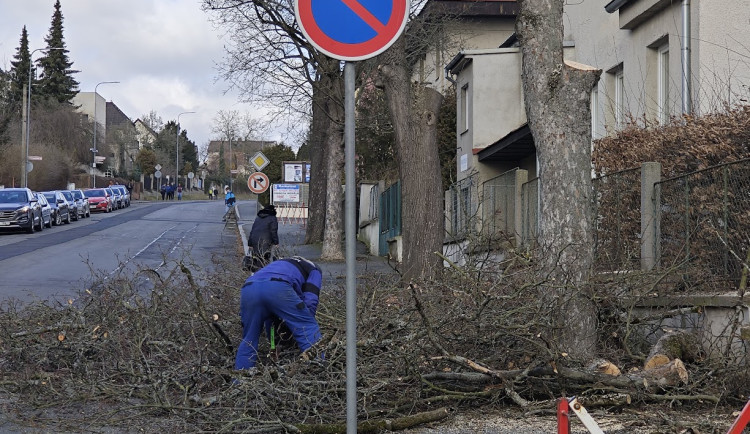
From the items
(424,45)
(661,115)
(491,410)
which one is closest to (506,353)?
(491,410)

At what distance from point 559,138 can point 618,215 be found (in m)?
2.87

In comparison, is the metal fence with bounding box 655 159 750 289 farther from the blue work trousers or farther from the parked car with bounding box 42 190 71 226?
the parked car with bounding box 42 190 71 226

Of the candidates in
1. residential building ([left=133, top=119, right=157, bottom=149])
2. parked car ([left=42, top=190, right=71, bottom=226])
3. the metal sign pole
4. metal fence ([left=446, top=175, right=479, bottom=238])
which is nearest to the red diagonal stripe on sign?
the metal sign pole

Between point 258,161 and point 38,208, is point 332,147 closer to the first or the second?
point 258,161

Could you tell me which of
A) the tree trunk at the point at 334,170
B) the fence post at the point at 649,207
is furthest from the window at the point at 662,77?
the tree trunk at the point at 334,170

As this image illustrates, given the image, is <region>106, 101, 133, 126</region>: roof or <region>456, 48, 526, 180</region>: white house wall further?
<region>106, 101, 133, 126</region>: roof

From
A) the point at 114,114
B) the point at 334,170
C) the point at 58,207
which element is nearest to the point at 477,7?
the point at 334,170

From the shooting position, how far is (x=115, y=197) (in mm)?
63312

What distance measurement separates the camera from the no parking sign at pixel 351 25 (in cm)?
465

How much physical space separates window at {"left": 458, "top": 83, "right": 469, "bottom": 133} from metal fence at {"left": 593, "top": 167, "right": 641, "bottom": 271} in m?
13.2

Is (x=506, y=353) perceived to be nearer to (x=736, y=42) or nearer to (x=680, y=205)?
(x=680, y=205)

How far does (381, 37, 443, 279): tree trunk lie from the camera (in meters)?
13.6

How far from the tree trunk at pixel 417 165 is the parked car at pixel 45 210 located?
28.1 m

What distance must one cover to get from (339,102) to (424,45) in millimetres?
3432
